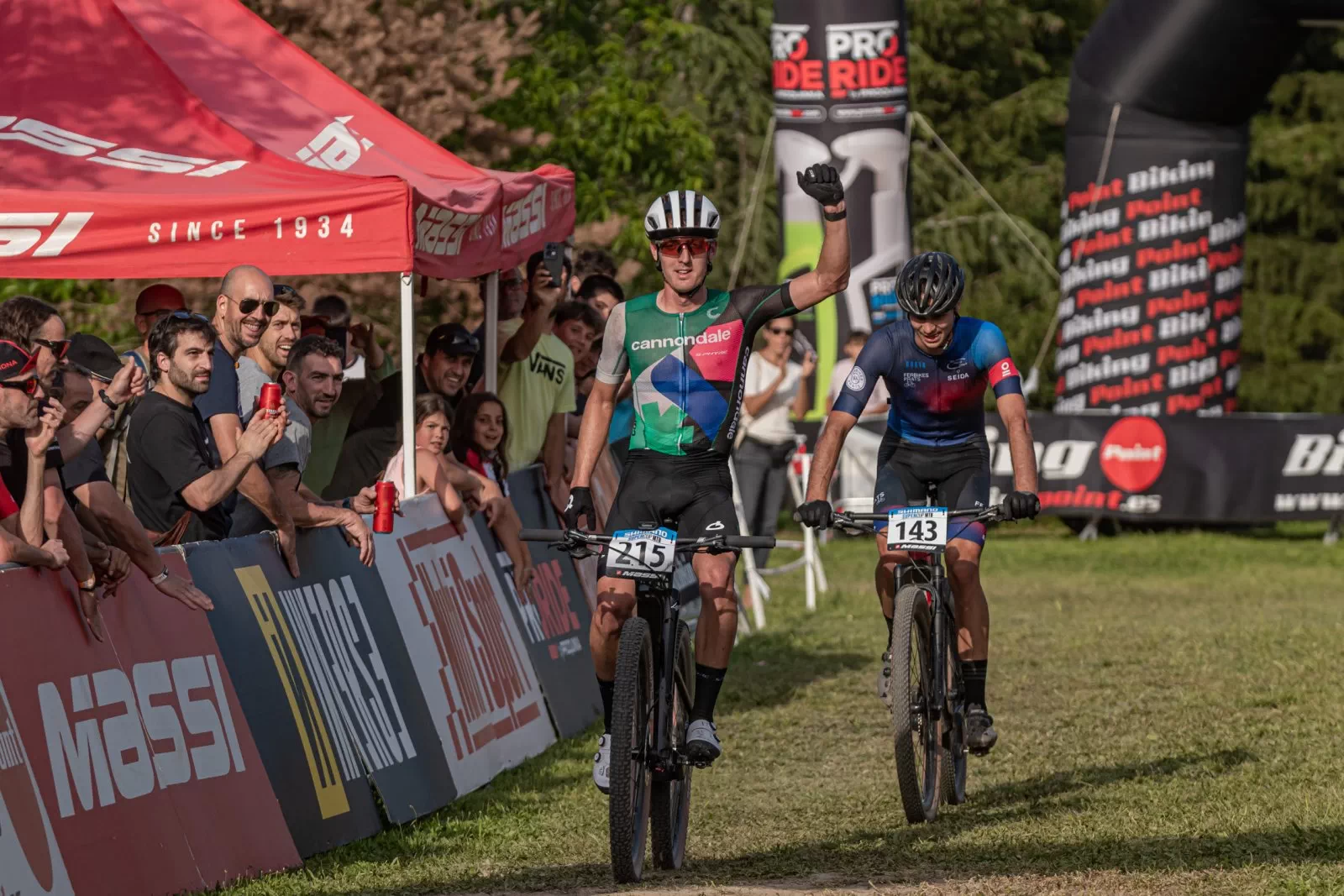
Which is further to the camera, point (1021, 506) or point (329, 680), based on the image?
point (329, 680)

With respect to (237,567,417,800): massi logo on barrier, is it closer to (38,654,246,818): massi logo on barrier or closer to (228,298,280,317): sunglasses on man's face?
(38,654,246,818): massi logo on barrier

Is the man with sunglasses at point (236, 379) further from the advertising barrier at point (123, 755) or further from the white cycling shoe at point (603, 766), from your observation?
the white cycling shoe at point (603, 766)

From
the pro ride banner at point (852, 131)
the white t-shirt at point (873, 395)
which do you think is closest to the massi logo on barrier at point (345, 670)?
the white t-shirt at point (873, 395)

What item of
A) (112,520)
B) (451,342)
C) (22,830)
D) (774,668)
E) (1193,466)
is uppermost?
(451,342)

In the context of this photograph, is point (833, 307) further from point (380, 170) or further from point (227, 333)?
point (227, 333)

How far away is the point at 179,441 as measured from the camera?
8.19 meters

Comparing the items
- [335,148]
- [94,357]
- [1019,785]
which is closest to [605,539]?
[94,357]

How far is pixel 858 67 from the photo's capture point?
24250 mm

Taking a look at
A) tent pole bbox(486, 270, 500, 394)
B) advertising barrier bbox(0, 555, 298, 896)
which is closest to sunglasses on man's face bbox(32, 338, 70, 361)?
advertising barrier bbox(0, 555, 298, 896)

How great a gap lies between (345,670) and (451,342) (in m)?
3.02

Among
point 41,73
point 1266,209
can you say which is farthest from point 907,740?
point 1266,209

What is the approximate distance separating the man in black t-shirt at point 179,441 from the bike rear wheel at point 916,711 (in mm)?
2473

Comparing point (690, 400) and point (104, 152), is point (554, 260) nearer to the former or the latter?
point (104, 152)

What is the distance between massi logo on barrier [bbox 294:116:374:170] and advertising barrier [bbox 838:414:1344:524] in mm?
11042
